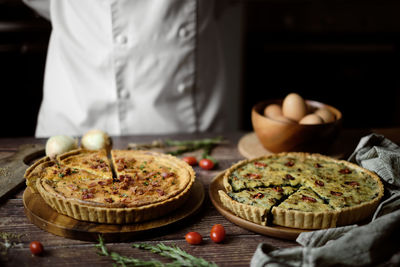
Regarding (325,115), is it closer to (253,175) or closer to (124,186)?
(253,175)

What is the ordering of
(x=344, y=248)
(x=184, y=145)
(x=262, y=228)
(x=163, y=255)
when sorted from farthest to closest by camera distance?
1. (x=184, y=145)
2. (x=262, y=228)
3. (x=163, y=255)
4. (x=344, y=248)

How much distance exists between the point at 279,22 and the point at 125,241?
189 inches

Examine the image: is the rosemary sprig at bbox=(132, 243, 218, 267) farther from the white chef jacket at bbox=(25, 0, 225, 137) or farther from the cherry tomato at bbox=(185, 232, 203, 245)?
the white chef jacket at bbox=(25, 0, 225, 137)

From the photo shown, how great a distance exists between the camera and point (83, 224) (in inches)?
70.1

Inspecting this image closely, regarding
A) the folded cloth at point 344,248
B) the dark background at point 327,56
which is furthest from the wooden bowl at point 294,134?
the dark background at point 327,56

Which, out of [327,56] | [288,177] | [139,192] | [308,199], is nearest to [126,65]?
[139,192]

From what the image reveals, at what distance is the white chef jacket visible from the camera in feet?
9.84

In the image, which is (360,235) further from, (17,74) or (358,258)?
(17,74)

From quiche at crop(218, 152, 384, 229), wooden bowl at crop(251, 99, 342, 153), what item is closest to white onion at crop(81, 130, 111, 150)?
quiche at crop(218, 152, 384, 229)

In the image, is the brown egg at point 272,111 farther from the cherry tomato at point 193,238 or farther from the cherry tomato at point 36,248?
the cherry tomato at point 36,248

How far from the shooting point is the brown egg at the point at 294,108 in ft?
8.67

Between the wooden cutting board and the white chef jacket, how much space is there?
63cm

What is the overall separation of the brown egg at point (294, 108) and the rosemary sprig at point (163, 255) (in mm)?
1321

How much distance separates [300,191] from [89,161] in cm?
112
